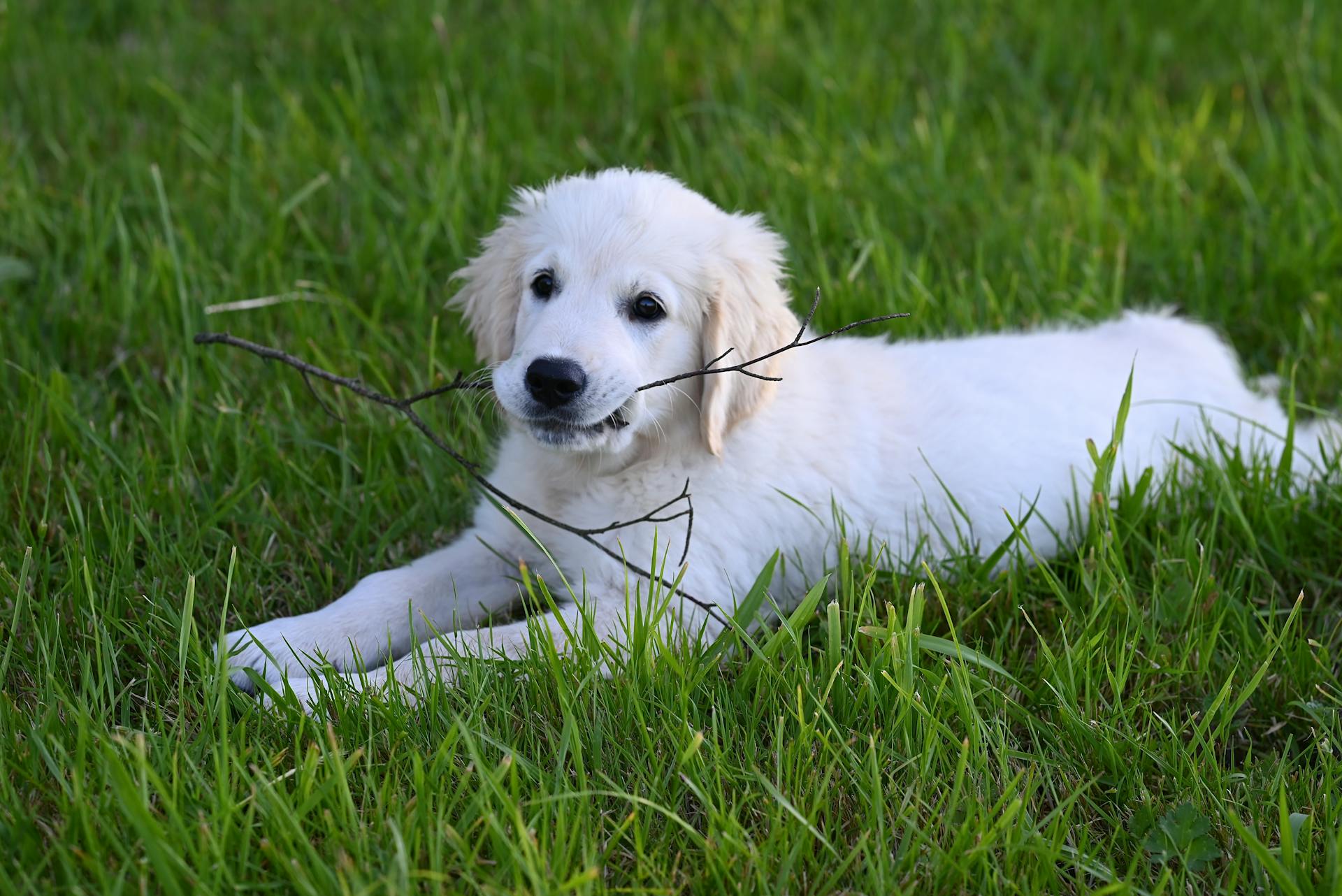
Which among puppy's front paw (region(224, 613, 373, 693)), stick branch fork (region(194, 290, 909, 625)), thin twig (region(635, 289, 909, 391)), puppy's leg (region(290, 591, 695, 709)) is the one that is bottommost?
puppy's front paw (region(224, 613, 373, 693))

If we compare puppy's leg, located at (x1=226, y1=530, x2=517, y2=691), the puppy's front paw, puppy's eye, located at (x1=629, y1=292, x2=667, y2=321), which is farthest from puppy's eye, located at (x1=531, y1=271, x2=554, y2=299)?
the puppy's front paw

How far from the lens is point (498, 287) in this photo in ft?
9.32

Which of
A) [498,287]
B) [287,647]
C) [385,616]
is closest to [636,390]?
[498,287]

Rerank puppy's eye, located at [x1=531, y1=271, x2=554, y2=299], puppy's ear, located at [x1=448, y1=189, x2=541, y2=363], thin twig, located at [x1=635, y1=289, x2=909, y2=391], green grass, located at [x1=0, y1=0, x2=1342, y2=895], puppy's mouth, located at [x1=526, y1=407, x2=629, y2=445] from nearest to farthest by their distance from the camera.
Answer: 1. green grass, located at [x1=0, y1=0, x2=1342, y2=895]
2. thin twig, located at [x1=635, y1=289, x2=909, y2=391]
3. puppy's mouth, located at [x1=526, y1=407, x2=629, y2=445]
4. puppy's eye, located at [x1=531, y1=271, x2=554, y2=299]
5. puppy's ear, located at [x1=448, y1=189, x2=541, y2=363]

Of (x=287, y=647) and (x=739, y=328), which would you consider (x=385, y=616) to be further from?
(x=739, y=328)

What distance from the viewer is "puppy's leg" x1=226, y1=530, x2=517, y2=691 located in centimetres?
249

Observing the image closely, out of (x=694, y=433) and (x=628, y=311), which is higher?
(x=628, y=311)

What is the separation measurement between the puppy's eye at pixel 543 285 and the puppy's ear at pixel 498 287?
0.07 m

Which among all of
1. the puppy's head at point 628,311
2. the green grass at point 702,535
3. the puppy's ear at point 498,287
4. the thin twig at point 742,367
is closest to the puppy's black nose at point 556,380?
the puppy's head at point 628,311

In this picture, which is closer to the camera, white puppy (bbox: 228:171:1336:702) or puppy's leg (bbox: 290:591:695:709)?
puppy's leg (bbox: 290:591:695:709)

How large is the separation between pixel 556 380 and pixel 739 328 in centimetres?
49

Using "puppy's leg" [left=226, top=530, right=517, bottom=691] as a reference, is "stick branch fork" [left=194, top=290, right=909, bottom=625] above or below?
above

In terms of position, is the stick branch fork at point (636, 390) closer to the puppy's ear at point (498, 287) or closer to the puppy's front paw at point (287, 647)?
the puppy's ear at point (498, 287)

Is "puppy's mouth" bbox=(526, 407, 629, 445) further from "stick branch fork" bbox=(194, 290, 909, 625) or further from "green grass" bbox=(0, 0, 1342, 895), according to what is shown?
"green grass" bbox=(0, 0, 1342, 895)
